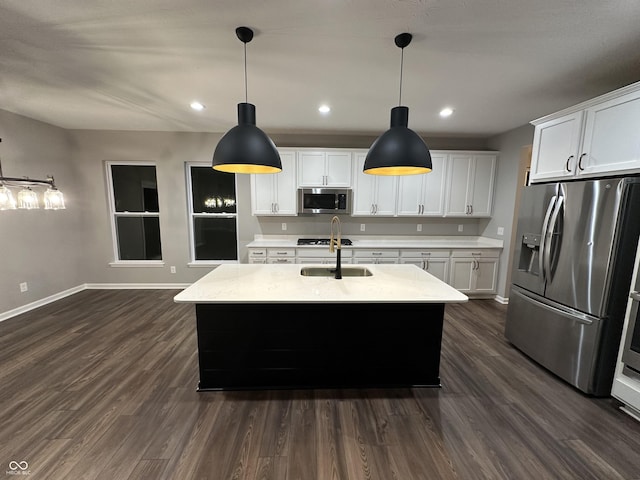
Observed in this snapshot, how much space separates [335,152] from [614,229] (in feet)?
10.6

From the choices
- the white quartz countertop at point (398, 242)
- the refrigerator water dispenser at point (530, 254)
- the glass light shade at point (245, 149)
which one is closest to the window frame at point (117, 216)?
the white quartz countertop at point (398, 242)

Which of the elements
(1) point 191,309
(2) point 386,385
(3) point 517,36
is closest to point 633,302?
(2) point 386,385

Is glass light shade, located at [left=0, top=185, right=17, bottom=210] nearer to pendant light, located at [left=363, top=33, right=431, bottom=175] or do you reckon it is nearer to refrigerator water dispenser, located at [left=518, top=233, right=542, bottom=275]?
pendant light, located at [left=363, top=33, right=431, bottom=175]

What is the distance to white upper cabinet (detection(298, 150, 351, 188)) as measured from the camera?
4180mm

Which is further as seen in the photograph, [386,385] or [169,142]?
[169,142]

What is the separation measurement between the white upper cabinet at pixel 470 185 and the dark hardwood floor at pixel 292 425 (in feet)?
7.81

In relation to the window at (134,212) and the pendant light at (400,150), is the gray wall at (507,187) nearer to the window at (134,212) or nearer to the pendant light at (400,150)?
the pendant light at (400,150)

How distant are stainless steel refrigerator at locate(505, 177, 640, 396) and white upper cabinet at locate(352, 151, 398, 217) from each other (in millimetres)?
1961

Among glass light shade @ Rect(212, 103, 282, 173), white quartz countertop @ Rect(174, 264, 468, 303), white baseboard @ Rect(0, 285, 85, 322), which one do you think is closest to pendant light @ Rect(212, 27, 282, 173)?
glass light shade @ Rect(212, 103, 282, 173)

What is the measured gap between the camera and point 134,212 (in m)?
4.57

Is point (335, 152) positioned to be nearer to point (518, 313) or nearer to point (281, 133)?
point (281, 133)

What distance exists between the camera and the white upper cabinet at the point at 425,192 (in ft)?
14.0

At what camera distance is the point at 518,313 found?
9.03ft

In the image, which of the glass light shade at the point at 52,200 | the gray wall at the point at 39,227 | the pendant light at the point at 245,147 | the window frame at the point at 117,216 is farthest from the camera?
the window frame at the point at 117,216
